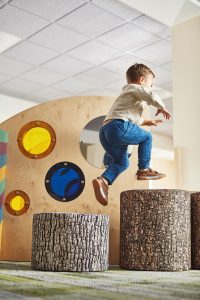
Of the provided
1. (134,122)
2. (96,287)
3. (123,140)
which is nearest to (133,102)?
(134,122)

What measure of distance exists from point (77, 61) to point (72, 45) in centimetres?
46

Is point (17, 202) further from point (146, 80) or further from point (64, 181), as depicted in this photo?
point (146, 80)

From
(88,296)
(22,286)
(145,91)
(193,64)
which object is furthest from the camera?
(193,64)

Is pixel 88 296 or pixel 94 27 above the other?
pixel 94 27

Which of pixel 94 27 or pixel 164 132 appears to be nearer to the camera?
pixel 94 27

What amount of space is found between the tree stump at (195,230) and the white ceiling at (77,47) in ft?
7.36

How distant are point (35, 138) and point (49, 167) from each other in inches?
8.7

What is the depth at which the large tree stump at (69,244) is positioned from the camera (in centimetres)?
220

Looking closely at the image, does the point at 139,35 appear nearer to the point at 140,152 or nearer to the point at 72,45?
the point at 72,45

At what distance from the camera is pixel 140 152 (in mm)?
2420

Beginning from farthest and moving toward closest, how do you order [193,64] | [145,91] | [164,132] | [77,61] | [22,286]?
1. [164,132]
2. [77,61]
3. [193,64]
4. [145,91]
5. [22,286]

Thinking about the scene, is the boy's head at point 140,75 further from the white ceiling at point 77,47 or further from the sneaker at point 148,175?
the white ceiling at point 77,47

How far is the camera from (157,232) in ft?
7.75

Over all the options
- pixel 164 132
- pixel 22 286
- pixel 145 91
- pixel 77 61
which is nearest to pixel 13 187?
pixel 145 91
